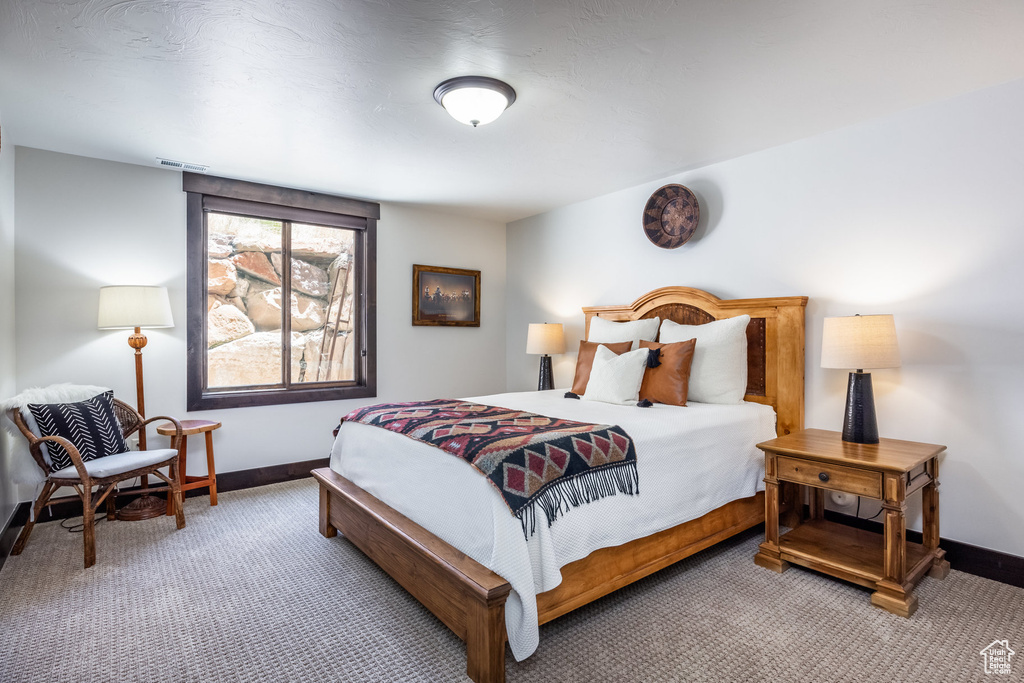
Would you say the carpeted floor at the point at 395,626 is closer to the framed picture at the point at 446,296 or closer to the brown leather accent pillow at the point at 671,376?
the brown leather accent pillow at the point at 671,376

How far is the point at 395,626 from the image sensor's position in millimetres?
2115

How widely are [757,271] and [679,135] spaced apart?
1055 millimetres

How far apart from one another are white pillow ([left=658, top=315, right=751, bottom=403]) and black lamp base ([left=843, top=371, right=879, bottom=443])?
65cm

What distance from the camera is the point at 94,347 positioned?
11.5 feet

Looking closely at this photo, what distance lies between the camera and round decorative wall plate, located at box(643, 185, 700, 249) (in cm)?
379

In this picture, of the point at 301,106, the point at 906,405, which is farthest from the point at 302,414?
the point at 906,405

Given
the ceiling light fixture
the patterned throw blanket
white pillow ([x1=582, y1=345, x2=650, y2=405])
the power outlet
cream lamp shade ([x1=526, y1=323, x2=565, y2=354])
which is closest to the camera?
the patterned throw blanket

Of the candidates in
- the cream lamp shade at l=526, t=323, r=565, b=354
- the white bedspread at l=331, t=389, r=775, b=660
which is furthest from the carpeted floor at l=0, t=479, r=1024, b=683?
the cream lamp shade at l=526, t=323, r=565, b=354

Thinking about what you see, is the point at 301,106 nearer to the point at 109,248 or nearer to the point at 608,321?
the point at 109,248

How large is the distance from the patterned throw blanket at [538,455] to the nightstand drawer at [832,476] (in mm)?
932

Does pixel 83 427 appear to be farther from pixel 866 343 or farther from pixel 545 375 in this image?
pixel 866 343

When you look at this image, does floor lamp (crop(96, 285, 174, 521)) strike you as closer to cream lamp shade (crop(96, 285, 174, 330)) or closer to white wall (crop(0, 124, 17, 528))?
cream lamp shade (crop(96, 285, 174, 330))

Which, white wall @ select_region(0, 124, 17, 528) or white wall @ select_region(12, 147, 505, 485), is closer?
white wall @ select_region(0, 124, 17, 528)

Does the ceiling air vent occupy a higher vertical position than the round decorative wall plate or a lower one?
higher
